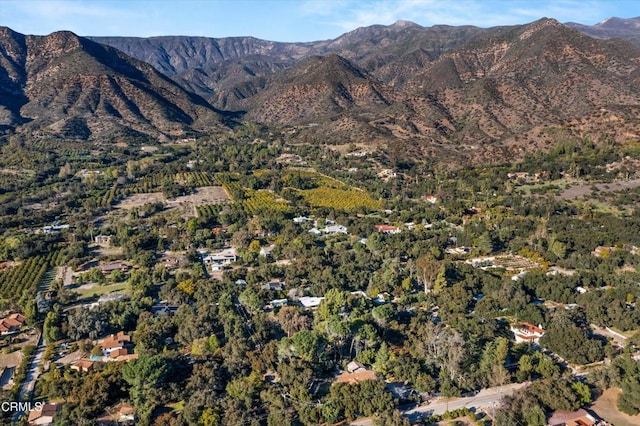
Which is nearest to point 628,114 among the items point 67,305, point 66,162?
point 67,305

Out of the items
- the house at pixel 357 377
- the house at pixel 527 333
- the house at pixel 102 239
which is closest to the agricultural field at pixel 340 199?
the house at pixel 102 239

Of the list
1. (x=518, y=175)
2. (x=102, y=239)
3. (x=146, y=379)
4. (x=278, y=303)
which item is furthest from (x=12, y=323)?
(x=518, y=175)

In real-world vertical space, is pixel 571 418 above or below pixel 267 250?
above

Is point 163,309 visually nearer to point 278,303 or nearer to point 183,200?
point 278,303

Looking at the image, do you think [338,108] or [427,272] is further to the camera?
[338,108]

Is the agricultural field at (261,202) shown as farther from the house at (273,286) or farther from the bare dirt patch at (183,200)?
the house at (273,286)

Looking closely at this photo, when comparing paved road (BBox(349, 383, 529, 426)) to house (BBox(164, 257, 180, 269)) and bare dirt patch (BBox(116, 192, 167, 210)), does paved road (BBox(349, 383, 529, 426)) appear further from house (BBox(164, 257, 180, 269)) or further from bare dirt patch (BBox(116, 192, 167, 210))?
bare dirt patch (BBox(116, 192, 167, 210))
